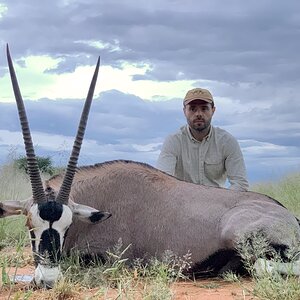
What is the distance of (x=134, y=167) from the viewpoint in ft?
19.6

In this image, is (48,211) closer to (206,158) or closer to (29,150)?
(29,150)

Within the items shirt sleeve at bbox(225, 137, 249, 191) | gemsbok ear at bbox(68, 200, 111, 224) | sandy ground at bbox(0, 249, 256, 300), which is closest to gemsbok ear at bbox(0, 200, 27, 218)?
gemsbok ear at bbox(68, 200, 111, 224)

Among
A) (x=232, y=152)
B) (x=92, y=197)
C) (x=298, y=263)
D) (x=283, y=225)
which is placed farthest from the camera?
(x=232, y=152)

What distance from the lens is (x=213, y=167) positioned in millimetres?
7473

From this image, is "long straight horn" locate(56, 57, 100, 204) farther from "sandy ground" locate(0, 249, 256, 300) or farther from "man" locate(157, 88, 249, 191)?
"man" locate(157, 88, 249, 191)

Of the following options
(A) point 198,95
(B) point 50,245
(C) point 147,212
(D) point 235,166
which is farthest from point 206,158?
(B) point 50,245

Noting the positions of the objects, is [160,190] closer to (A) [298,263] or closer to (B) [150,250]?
(B) [150,250]

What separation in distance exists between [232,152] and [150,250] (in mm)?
2217

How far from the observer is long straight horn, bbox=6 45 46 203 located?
5.14 metres

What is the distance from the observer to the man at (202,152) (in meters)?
7.43

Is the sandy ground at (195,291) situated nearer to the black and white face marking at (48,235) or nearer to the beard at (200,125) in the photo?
the black and white face marking at (48,235)

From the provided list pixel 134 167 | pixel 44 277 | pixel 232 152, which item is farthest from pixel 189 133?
pixel 44 277

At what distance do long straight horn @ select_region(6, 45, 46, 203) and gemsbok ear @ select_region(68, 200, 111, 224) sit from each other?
1.10ft

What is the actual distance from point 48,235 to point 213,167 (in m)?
2.97
